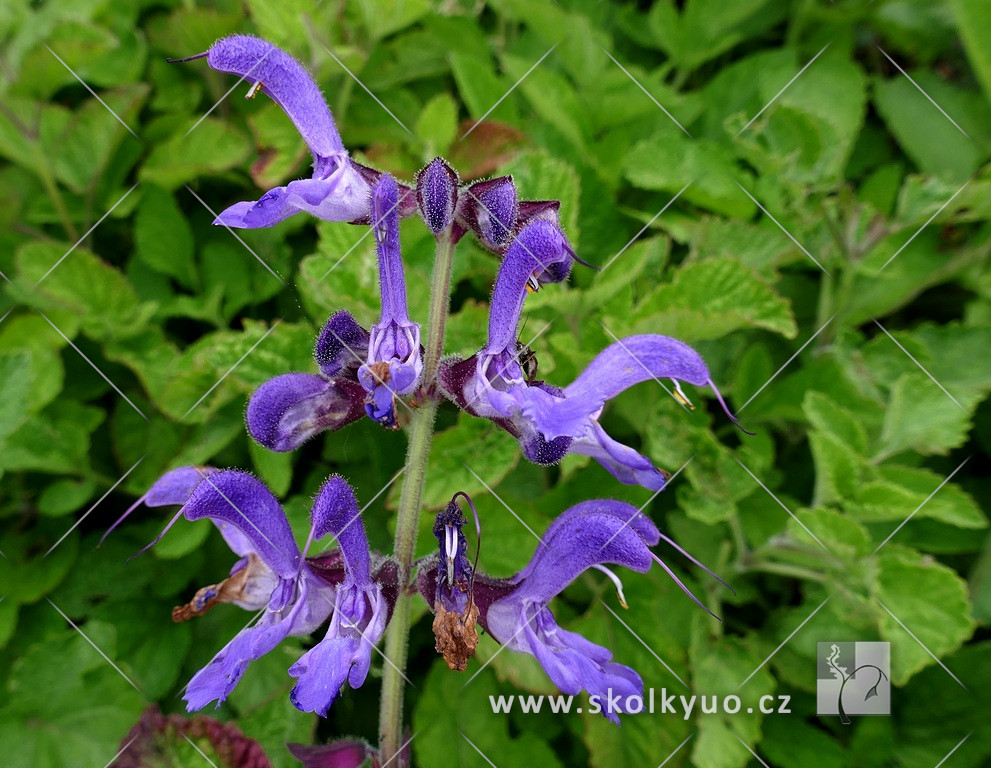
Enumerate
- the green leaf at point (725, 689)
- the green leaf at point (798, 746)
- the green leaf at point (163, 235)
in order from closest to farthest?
the green leaf at point (725, 689) < the green leaf at point (798, 746) < the green leaf at point (163, 235)

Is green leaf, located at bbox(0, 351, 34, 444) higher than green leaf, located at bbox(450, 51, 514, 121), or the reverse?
green leaf, located at bbox(450, 51, 514, 121)

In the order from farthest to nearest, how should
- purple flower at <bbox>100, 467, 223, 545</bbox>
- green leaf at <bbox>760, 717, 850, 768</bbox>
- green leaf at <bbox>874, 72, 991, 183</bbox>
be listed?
green leaf at <bbox>874, 72, 991, 183</bbox>, green leaf at <bbox>760, 717, 850, 768</bbox>, purple flower at <bbox>100, 467, 223, 545</bbox>

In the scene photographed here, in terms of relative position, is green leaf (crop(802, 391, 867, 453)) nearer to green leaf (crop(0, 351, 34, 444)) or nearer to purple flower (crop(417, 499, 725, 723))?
purple flower (crop(417, 499, 725, 723))

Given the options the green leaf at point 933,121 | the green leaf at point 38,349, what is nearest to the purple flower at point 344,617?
the green leaf at point 38,349

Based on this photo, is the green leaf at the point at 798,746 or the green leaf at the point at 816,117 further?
the green leaf at the point at 816,117

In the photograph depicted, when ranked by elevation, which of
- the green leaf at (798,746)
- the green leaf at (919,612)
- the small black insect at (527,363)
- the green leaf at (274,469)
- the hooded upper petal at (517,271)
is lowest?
the green leaf at (798,746)

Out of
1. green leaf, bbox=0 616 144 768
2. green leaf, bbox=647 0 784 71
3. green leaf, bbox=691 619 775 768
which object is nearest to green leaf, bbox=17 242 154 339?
green leaf, bbox=0 616 144 768

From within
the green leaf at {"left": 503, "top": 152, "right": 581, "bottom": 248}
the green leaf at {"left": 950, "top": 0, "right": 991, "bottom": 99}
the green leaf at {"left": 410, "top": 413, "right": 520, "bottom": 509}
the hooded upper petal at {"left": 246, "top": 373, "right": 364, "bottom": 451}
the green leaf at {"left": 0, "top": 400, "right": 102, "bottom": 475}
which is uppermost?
the green leaf at {"left": 950, "top": 0, "right": 991, "bottom": 99}

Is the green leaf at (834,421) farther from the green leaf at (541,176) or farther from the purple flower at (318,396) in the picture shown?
the purple flower at (318,396)
